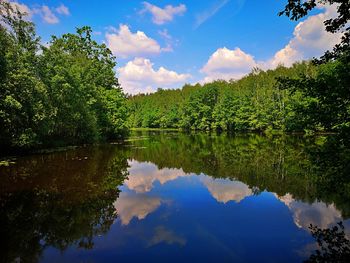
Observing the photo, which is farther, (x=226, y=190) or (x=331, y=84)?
(x=226, y=190)

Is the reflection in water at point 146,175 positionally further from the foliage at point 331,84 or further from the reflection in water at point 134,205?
the foliage at point 331,84

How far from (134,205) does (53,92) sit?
85.0 feet

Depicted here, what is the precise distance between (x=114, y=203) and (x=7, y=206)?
449cm

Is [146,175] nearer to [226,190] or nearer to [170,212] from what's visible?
[226,190]

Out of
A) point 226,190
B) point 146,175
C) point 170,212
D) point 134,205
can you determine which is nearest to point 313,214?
point 226,190

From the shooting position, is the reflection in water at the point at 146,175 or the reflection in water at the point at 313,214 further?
the reflection in water at the point at 146,175

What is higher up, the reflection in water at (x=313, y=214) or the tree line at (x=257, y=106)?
the tree line at (x=257, y=106)

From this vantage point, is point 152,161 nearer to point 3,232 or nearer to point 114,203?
point 114,203

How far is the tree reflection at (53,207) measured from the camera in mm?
9336

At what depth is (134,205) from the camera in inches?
544

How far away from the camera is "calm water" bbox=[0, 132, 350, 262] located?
869cm

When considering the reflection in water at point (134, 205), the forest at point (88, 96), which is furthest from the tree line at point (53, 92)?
the reflection in water at point (134, 205)

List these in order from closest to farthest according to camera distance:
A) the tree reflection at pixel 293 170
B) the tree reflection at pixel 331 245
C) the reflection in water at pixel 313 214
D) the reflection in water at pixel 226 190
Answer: the tree reflection at pixel 331 245 < the tree reflection at pixel 293 170 < the reflection in water at pixel 313 214 < the reflection in water at pixel 226 190

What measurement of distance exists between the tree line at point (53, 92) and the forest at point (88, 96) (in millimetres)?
76
